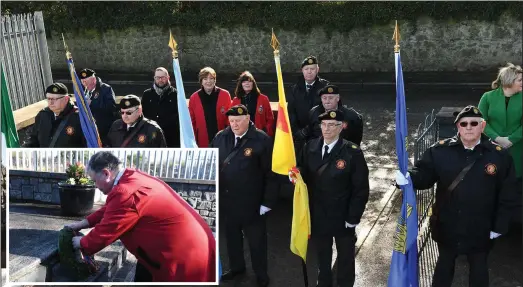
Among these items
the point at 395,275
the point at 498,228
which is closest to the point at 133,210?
the point at 395,275

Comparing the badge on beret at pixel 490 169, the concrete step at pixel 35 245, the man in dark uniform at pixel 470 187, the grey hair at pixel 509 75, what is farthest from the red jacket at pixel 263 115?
the concrete step at pixel 35 245

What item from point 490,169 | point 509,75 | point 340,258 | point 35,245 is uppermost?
point 509,75

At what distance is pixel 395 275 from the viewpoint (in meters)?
5.33

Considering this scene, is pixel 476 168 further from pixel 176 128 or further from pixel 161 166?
pixel 176 128

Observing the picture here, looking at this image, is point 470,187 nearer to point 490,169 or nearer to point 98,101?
point 490,169

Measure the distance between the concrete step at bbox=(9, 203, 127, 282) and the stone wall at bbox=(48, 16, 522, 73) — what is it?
47.8 feet

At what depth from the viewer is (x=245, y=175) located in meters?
5.61

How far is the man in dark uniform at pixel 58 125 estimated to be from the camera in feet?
19.6

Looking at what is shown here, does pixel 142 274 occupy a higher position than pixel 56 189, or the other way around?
pixel 56 189

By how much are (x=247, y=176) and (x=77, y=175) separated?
6.23 ft

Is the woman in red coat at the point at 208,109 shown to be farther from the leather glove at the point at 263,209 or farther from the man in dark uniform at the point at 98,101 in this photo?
the leather glove at the point at 263,209

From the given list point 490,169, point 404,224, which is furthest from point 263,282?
point 490,169

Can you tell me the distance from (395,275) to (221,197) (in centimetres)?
172

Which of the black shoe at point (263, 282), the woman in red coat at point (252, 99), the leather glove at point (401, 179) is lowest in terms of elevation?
the black shoe at point (263, 282)
